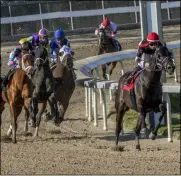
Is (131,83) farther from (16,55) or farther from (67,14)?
(67,14)

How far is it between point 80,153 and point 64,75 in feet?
11.4

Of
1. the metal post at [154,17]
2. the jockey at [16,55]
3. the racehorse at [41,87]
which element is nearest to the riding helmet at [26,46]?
the jockey at [16,55]

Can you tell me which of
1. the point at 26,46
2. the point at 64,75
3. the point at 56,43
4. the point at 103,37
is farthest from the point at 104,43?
the point at 26,46

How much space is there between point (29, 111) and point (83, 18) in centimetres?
1291

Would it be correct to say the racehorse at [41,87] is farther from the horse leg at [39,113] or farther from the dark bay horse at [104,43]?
the dark bay horse at [104,43]

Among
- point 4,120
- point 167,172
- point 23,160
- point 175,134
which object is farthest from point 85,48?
point 167,172

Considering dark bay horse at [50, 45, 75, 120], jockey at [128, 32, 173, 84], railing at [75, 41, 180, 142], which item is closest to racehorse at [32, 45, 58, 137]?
railing at [75, 41, 180, 142]

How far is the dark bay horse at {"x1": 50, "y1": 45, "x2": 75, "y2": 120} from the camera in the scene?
14656mm

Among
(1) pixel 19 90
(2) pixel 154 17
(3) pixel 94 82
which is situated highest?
(2) pixel 154 17

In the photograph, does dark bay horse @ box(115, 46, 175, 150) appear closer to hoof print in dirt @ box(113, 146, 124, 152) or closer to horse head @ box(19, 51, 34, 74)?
hoof print in dirt @ box(113, 146, 124, 152)

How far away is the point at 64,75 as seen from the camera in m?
14.8

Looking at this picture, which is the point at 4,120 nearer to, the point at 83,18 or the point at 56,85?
the point at 56,85

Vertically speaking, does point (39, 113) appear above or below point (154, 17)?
below

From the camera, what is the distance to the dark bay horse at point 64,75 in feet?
48.1
